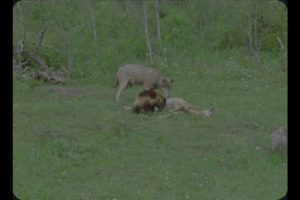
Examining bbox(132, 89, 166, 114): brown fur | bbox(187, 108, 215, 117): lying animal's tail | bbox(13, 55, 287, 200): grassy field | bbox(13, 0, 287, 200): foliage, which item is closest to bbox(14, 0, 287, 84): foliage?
bbox(13, 0, 287, 200): foliage

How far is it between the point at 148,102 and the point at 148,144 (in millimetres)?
1589

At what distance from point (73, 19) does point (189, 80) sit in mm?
3849

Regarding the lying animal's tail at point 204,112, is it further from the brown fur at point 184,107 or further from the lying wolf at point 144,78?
the lying wolf at point 144,78

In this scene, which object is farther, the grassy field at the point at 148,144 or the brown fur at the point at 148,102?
the brown fur at the point at 148,102

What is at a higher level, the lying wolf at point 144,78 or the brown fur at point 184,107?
the brown fur at point 184,107

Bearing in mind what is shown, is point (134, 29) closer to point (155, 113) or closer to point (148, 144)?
point (155, 113)

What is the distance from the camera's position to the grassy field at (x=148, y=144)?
5.96 m

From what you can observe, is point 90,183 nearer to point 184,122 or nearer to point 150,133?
point 150,133

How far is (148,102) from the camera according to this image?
9.11m

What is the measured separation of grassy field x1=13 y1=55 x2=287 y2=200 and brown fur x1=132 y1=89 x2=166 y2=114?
128 millimetres

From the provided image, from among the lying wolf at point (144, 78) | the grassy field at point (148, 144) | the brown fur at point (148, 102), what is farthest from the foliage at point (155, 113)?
the lying wolf at point (144, 78)

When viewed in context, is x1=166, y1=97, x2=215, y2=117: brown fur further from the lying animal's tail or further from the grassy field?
the grassy field

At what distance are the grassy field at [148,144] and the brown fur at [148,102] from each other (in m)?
0.13

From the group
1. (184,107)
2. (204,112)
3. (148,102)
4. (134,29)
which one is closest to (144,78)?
(148,102)
